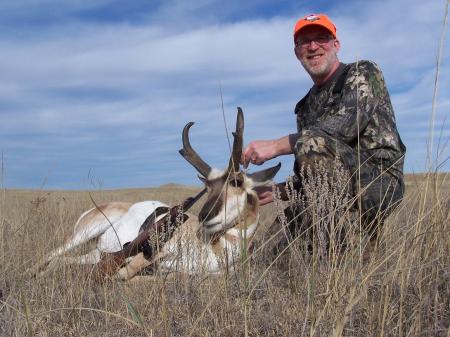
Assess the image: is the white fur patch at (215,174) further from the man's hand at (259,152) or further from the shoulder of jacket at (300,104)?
the man's hand at (259,152)

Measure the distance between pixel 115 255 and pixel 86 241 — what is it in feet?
5.67

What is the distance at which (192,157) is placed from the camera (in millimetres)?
6598

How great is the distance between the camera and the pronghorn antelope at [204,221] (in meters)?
5.14

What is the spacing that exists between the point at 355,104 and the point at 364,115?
125 mm

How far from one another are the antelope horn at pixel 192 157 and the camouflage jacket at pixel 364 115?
4.99 feet

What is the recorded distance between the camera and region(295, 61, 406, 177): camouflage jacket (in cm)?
502

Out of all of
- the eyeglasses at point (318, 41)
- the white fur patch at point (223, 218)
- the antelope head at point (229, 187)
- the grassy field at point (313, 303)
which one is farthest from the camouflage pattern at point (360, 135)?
the grassy field at point (313, 303)

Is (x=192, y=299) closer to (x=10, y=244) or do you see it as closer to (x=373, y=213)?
(x=373, y=213)

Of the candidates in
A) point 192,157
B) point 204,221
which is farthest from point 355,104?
point 192,157

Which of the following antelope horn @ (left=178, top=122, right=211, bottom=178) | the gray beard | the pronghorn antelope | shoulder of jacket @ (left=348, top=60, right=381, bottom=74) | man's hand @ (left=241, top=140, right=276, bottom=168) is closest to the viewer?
man's hand @ (left=241, top=140, right=276, bottom=168)

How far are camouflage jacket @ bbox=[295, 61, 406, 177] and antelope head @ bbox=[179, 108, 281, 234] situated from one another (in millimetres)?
879

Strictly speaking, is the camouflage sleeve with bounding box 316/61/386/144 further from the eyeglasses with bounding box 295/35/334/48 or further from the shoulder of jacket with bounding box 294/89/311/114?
the shoulder of jacket with bounding box 294/89/311/114

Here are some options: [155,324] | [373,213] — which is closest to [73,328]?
[155,324]

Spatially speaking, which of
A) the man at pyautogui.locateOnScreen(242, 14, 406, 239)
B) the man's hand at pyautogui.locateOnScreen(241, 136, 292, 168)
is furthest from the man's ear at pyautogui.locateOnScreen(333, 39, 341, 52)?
the man's hand at pyautogui.locateOnScreen(241, 136, 292, 168)
